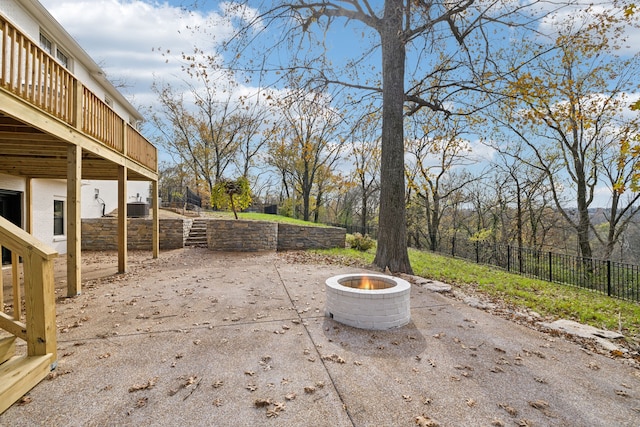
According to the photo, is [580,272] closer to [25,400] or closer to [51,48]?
[25,400]

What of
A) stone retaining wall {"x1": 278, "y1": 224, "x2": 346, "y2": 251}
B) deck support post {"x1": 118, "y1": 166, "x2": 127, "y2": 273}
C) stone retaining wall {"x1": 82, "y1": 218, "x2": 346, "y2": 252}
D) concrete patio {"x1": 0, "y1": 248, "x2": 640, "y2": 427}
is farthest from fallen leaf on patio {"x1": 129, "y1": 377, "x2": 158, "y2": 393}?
stone retaining wall {"x1": 278, "y1": 224, "x2": 346, "y2": 251}

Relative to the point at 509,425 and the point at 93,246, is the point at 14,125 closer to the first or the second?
the point at 509,425

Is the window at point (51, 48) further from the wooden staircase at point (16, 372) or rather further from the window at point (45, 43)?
the wooden staircase at point (16, 372)

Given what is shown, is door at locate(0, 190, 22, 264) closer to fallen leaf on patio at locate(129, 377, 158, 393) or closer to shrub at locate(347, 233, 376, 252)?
fallen leaf on patio at locate(129, 377, 158, 393)

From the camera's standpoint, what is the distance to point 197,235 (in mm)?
12523

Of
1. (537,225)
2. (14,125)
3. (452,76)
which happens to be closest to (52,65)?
(14,125)

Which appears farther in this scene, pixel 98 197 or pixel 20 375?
pixel 98 197

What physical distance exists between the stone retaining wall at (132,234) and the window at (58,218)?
0.78 meters

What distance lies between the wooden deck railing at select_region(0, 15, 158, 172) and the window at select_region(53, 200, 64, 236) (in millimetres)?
4588

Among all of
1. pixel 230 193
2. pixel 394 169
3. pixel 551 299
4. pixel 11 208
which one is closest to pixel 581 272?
pixel 551 299

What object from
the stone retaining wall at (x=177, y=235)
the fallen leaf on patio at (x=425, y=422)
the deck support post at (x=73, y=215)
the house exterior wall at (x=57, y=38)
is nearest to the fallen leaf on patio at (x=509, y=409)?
the fallen leaf on patio at (x=425, y=422)

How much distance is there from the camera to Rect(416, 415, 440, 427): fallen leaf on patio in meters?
2.21

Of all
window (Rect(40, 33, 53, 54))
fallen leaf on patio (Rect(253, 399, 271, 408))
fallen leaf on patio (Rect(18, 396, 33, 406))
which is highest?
window (Rect(40, 33, 53, 54))

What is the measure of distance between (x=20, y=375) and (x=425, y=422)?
3.33 meters
